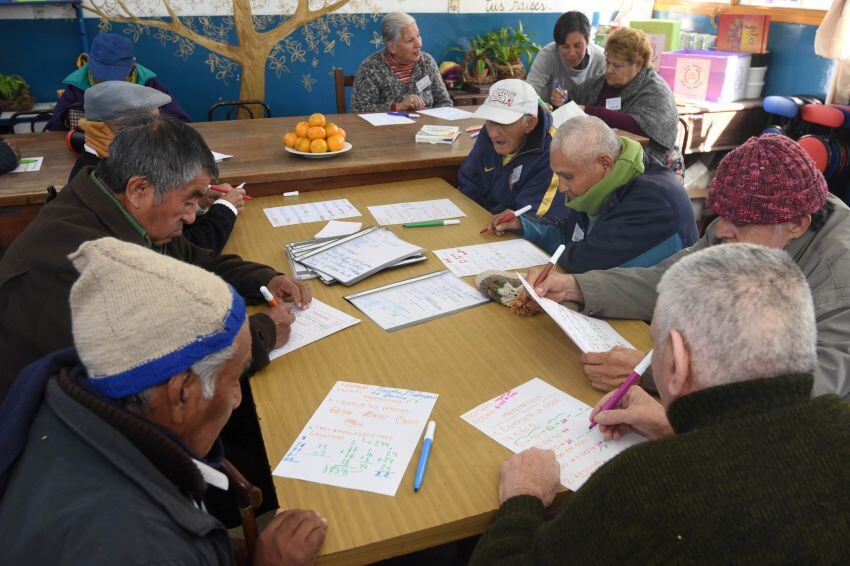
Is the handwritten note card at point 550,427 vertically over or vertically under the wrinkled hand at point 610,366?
under

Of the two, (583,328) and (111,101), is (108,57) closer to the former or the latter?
(111,101)

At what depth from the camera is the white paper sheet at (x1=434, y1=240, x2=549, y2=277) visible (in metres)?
2.17

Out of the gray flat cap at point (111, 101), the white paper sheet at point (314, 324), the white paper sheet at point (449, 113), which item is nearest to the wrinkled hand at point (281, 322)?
the white paper sheet at point (314, 324)

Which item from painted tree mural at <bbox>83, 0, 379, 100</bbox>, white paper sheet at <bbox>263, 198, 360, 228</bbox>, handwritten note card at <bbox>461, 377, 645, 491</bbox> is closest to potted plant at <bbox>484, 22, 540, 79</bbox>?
painted tree mural at <bbox>83, 0, 379, 100</bbox>

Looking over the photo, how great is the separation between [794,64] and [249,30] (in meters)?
4.10

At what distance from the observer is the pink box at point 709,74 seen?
4.91 metres

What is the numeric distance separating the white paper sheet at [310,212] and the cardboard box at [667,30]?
12.6 ft

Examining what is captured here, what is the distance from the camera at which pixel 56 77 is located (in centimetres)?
497

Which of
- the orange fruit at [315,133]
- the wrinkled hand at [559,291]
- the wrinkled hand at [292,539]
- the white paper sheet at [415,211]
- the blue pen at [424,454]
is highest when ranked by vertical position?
the orange fruit at [315,133]

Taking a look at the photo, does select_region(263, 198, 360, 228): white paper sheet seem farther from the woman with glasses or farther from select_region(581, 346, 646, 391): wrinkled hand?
the woman with glasses

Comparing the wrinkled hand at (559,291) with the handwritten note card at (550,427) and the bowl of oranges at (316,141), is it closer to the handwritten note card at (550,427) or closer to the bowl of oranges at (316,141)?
the handwritten note card at (550,427)

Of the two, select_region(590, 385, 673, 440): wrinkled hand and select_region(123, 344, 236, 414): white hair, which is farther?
select_region(590, 385, 673, 440): wrinkled hand

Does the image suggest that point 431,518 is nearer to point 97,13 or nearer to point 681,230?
point 681,230

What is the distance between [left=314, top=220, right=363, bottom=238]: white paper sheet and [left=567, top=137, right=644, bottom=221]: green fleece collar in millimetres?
829
